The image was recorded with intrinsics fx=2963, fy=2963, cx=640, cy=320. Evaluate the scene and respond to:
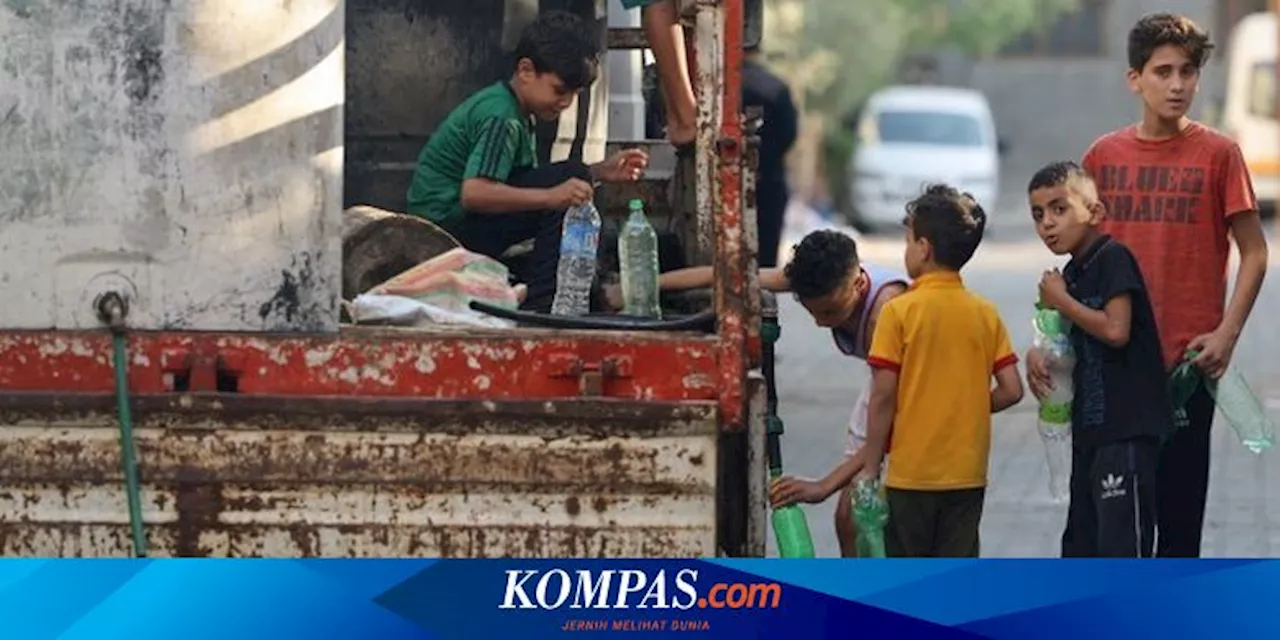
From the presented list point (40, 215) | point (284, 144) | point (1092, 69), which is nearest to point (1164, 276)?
point (284, 144)

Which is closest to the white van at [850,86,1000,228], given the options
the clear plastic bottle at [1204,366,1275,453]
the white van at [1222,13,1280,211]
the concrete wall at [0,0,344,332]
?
the white van at [1222,13,1280,211]

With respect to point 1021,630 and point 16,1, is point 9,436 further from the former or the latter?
point 1021,630

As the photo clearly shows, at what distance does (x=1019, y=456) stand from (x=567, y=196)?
493cm

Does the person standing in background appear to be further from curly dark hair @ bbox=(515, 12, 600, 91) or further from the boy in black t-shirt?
the boy in black t-shirt

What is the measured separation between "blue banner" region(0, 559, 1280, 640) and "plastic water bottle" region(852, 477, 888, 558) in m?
1.39

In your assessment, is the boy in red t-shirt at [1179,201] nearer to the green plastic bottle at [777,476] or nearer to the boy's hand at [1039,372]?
the boy's hand at [1039,372]

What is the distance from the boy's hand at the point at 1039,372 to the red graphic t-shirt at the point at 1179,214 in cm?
34

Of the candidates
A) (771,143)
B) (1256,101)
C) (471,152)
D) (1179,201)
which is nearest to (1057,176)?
(1179,201)

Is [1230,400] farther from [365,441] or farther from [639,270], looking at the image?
[365,441]

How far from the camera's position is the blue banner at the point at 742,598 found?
218 inches

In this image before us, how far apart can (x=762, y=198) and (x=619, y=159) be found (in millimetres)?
6148

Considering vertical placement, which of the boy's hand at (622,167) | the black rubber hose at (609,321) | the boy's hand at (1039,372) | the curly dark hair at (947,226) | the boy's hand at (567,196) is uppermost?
the boy's hand at (622,167)

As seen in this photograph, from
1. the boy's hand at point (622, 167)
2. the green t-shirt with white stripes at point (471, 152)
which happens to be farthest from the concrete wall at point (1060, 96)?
the green t-shirt with white stripes at point (471, 152)

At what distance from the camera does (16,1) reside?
618cm
